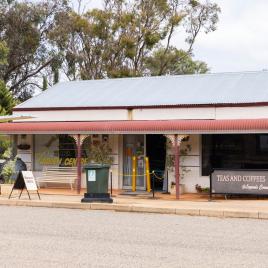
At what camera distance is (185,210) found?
47.9 ft

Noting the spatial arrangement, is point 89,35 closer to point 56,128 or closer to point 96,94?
point 96,94

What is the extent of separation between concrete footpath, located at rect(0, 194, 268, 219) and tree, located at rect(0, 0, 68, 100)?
2835cm

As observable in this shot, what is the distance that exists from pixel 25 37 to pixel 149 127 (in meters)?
30.1

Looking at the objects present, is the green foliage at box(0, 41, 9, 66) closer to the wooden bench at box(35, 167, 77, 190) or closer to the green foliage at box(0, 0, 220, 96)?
the green foliage at box(0, 0, 220, 96)

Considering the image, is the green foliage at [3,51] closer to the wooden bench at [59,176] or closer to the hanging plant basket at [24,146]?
the hanging plant basket at [24,146]

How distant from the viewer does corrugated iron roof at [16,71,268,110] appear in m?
20.0

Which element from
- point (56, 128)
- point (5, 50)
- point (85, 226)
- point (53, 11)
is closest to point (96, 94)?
point (56, 128)

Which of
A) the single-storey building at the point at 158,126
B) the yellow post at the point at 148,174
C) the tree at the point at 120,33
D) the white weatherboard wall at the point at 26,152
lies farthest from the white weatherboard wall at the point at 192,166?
the tree at the point at 120,33

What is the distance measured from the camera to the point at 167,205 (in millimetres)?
15625

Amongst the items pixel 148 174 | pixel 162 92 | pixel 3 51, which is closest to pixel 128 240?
pixel 148 174

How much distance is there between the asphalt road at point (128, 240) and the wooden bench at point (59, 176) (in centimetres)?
667

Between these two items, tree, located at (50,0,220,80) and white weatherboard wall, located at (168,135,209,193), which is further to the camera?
tree, located at (50,0,220,80)

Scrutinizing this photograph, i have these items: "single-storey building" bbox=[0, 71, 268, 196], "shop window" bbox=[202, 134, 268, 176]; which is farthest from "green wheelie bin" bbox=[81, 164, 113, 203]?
"shop window" bbox=[202, 134, 268, 176]

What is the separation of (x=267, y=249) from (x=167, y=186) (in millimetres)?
10872
